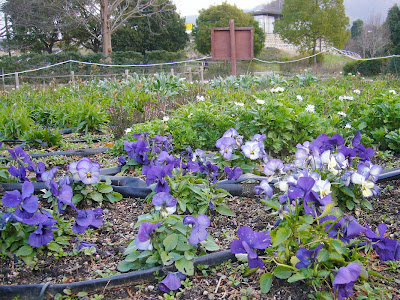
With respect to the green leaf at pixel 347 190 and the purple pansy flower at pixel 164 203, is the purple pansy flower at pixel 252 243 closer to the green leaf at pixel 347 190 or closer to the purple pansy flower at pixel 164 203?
the purple pansy flower at pixel 164 203

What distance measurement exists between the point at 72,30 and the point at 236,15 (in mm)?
12683

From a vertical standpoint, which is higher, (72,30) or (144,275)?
(72,30)

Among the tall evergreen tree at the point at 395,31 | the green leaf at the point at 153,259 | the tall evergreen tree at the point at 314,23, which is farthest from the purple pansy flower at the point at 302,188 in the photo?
the tall evergreen tree at the point at 314,23

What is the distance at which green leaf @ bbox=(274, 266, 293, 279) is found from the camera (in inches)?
59.9

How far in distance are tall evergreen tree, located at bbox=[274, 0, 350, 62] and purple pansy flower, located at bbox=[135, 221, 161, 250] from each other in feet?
92.4

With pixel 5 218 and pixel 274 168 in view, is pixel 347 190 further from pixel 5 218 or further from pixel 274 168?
pixel 5 218

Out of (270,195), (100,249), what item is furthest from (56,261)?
(270,195)

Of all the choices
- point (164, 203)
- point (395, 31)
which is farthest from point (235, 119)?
point (395, 31)

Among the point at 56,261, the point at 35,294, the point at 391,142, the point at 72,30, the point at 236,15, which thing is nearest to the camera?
the point at 35,294

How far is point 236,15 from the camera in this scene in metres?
Result: 30.2

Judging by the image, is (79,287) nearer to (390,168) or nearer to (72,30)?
(390,168)

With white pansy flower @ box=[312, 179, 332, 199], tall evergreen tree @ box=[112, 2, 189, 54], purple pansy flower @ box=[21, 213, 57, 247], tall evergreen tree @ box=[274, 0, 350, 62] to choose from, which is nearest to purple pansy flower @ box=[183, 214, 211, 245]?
white pansy flower @ box=[312, 179, 332, 199]

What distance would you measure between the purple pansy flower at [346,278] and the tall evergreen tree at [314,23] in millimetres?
28195

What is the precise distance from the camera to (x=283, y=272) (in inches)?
60.2
